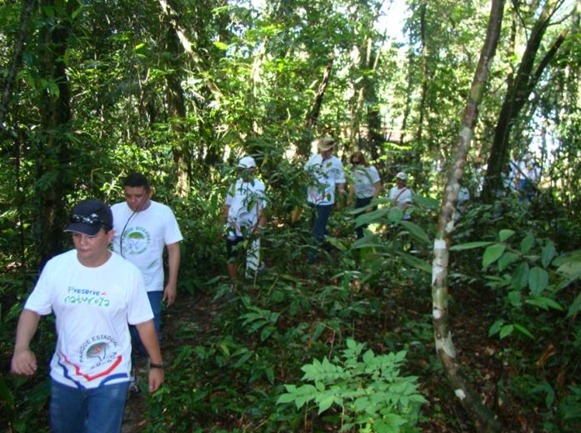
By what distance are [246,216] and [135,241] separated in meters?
2.04

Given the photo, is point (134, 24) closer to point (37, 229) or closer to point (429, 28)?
point (37, 229)

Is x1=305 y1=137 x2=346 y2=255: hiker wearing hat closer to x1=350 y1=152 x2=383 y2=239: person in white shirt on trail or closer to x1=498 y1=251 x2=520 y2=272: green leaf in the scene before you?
x1=350 y1=152 x2=383 y2=239: person in white shirt on trail

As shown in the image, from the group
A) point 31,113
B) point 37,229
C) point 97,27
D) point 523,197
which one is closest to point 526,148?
point 523,197

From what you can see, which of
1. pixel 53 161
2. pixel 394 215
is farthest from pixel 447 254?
pixel 53 161

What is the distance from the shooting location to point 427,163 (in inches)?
469

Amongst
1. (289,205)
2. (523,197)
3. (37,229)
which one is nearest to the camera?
(37,229)

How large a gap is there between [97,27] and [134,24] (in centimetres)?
71

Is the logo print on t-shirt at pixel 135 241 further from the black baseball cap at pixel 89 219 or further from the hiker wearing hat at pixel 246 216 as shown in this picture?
the black baseball cap at pixel 89 219

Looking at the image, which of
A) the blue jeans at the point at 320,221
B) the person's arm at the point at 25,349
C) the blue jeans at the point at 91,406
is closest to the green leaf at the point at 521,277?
the blue jeans at the point at 91,406

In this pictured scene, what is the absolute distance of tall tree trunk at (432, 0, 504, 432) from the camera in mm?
3684

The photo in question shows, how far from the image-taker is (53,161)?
19.1 feet

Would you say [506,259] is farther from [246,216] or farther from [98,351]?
[246,216]

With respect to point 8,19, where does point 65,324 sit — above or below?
below

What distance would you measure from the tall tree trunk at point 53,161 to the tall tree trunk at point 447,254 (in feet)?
13.4
